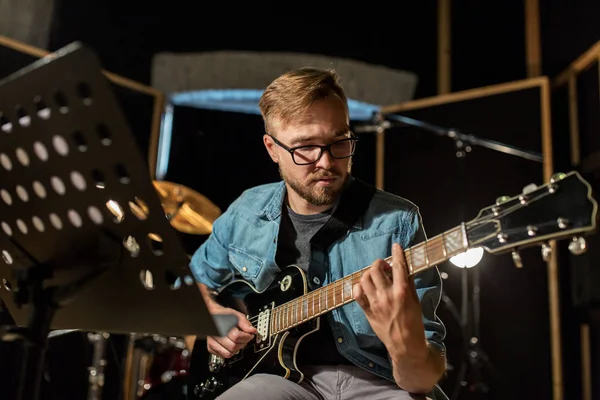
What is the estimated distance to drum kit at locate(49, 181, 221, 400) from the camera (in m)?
2.60

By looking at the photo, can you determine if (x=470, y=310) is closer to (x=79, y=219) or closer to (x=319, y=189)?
(x=319, y=189)

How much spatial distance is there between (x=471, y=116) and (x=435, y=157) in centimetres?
32

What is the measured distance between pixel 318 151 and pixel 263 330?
21.3 inches

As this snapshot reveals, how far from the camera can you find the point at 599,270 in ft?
9.37

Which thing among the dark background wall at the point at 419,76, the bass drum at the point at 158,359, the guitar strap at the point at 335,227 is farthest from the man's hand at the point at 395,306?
the bass drum at the point at 158,359

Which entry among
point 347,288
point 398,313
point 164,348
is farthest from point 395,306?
point 164,348

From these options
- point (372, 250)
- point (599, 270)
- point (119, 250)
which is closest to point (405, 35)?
point (599, 270)

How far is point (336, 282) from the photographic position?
1.55 metres

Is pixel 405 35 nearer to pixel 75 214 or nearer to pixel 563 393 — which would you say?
pixel 563 393

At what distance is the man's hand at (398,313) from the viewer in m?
1.35

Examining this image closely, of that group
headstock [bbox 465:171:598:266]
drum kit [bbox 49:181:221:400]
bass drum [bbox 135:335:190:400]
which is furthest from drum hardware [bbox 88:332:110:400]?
headstock [bbox 465:171:598:266]

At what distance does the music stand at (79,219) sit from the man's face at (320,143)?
26.1 inches

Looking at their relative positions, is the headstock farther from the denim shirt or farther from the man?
the denim shirt

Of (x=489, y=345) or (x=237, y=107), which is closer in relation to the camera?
(x=489, y=345)
